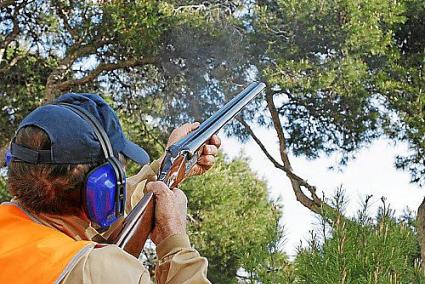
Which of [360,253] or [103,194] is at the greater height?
[360,253]

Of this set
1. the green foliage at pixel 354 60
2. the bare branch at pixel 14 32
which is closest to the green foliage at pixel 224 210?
the green foliage at pixel 354 60

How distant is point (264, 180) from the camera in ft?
19.2

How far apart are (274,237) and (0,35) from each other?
407 centimetres

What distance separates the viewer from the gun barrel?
1.44 m

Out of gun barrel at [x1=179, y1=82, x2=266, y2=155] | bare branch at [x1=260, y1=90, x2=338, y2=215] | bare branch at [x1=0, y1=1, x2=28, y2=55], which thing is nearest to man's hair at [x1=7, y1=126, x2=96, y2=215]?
gun barrel at [x1=179, y1=82, x2=266, y2=155]

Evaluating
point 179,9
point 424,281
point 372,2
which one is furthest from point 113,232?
point 179,9

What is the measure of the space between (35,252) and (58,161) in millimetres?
123

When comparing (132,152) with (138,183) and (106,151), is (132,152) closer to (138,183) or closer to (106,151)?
(106,151)

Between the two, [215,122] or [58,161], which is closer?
[58,161]

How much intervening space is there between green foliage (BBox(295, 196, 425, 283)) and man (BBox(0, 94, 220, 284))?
81cm

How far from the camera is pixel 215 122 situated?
1.62 m

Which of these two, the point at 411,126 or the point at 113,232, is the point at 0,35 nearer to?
the point at 411,126

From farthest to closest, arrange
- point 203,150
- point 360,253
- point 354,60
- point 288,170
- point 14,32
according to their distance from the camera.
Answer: point 14,32, point 288,170, point 354,60, point 360,253, point 203,150

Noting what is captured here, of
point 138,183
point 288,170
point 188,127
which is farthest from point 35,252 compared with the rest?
point 288,170
